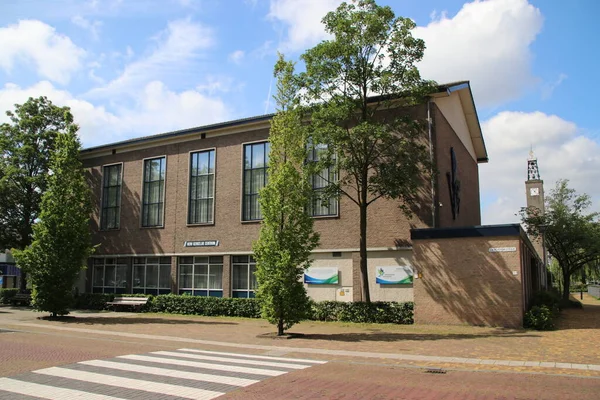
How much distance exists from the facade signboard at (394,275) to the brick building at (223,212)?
9cm

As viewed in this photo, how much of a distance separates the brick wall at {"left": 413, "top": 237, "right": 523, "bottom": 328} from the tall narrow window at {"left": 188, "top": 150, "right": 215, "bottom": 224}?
1326cm

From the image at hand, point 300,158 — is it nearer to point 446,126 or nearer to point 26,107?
point 446,126

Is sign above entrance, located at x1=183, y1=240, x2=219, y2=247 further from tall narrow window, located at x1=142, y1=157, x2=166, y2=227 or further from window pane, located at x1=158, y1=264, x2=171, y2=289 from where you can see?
tall narrow window, located at x1=142, y1=157, x2=166, y2=227

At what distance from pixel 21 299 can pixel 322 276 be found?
20.6 meters

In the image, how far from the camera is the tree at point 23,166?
32031 millimetres

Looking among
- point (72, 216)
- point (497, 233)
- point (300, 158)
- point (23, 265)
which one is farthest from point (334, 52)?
point (23, 265)

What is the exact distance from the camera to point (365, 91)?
21188mm

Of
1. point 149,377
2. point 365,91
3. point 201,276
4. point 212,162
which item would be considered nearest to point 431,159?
point 365,91

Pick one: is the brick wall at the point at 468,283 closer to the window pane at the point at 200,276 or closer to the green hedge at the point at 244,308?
the green hedge at the point at 244,308

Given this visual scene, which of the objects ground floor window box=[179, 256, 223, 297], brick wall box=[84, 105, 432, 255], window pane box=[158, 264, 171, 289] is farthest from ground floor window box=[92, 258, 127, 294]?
ground floor window box=[179, 256, 223, 297]

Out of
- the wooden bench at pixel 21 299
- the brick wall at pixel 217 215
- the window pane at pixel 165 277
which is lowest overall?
the wooden bench at pixel 21 299

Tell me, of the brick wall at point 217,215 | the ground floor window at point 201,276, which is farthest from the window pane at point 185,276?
the brick wall at point 217,215

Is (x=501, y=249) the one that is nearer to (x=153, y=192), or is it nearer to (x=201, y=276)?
(x=201, y=276)

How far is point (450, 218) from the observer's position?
83.9 feet
